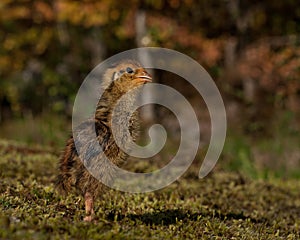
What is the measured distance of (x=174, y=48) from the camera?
18.2m

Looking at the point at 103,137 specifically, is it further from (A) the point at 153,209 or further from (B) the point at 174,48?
(B) the point at 174,48

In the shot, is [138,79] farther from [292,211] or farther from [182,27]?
[182,27]

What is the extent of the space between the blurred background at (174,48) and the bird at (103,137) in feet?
28.1

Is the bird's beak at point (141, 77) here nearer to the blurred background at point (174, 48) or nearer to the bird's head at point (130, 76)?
the bird's head at point (130, 76)

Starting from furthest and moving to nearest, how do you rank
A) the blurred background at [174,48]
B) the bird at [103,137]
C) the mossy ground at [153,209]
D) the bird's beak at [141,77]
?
the blurred background at [174,48], the bird's beak at [141,77], the bird at [103,137], the mossy ground at [153,209]

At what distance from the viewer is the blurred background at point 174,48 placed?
1691 centimetres

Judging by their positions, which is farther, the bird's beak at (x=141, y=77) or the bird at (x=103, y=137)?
the bird's beak at (x=141, y=77)

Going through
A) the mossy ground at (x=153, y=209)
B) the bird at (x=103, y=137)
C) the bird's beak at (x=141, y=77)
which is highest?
the bird's beak at (x=141, y=77)

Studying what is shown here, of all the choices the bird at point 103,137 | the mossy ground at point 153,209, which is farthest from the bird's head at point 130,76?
the mossy ground at point 153,209

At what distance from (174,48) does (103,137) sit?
43.0 feet

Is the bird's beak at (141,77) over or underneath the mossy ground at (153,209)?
over

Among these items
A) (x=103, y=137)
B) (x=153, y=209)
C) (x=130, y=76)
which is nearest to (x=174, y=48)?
(x=153, y=209)

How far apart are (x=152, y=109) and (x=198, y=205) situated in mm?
11045

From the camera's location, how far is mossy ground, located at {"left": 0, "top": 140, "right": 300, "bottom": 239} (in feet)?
16.8
